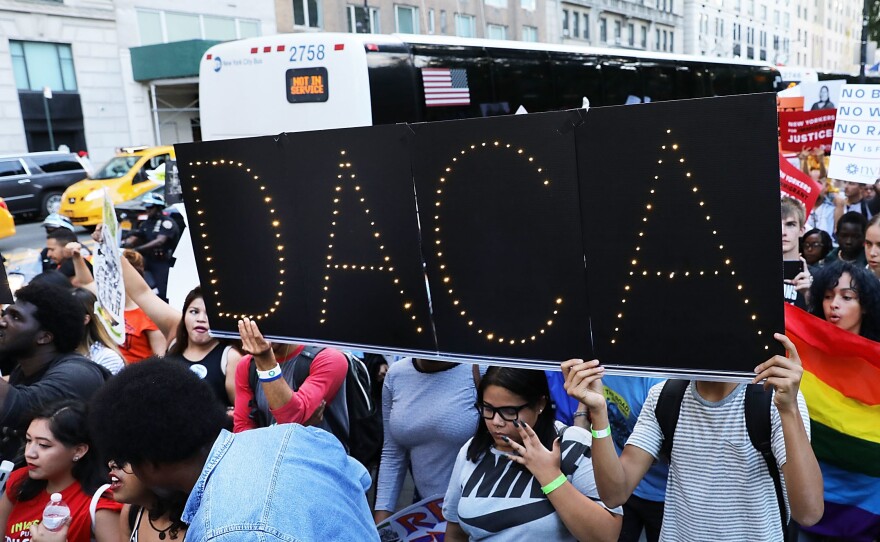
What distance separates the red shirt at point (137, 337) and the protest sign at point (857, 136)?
5.56 meters

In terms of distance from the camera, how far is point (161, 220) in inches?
334

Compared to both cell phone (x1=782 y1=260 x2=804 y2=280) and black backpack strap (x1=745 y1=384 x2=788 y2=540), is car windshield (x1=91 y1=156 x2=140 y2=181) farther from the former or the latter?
black backpack strap (x1=745 y1=384 x2=788 y2=540)

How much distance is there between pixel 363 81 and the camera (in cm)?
889

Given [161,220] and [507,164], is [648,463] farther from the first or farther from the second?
[161,220]

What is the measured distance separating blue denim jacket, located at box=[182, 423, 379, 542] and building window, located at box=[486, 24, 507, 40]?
39.1 meters

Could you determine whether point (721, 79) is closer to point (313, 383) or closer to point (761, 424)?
point (313, 383)

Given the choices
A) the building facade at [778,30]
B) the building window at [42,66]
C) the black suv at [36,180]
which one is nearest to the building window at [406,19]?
the building window at [42,66]

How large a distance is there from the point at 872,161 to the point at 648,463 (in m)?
4.89

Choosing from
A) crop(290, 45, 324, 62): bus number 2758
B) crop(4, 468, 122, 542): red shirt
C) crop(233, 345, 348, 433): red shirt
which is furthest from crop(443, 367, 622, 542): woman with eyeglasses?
crop(290, 45, 324, 62): bus number 2758

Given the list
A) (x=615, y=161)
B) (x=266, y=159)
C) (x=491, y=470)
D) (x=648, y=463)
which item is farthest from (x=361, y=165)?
(x=648, y=463)

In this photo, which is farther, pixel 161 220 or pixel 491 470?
pixel 161 220

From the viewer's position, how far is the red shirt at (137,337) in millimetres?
4750

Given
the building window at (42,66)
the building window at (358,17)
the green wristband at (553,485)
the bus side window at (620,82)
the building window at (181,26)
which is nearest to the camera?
the green wristband at (553,485)

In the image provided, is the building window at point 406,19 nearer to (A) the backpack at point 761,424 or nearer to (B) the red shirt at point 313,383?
(B) the red shirt at point 313,383
